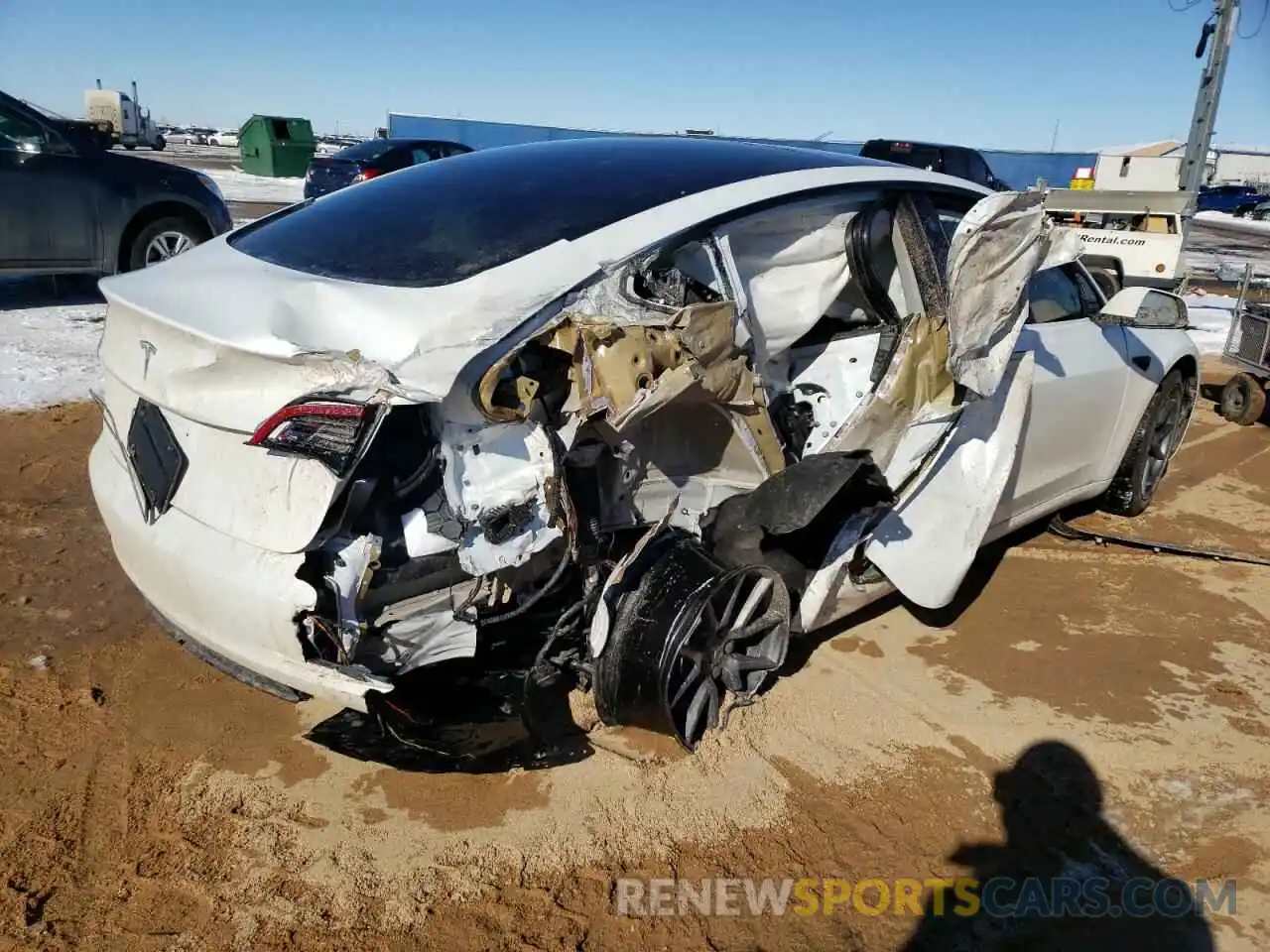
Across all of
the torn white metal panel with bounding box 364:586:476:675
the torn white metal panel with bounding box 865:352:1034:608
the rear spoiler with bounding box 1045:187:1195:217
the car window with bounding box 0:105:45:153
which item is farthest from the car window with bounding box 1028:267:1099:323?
the car window with bounding box 0:105:45:153

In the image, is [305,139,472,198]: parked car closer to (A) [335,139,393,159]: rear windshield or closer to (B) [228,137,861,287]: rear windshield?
(A) [335,139,393,159]: rear windshield

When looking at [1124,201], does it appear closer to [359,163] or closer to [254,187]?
[359,163]

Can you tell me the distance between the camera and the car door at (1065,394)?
3775 mm

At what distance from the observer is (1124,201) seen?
1141 cm

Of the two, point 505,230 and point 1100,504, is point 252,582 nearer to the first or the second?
point 505,230

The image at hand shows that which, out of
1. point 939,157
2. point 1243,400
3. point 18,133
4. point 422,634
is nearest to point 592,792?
point 422,634

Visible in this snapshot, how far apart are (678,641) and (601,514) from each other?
0.56 metres

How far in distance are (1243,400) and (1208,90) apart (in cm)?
680

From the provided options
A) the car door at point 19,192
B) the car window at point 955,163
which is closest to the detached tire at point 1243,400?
the car window at point 955,163

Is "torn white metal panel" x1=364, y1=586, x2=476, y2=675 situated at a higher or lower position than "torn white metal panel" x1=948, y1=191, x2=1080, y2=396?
lower

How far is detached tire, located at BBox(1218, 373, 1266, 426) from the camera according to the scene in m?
7.21

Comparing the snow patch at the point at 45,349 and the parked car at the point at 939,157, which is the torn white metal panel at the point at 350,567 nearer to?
the snow patch at the point at 45,349

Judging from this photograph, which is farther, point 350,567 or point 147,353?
point 147,353

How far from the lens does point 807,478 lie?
9.18 feet
